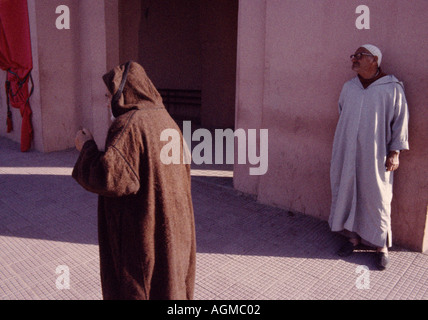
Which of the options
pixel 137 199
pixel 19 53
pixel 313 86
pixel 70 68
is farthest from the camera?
pixel 70 68

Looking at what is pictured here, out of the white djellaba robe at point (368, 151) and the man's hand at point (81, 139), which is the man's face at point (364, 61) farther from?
the man's hand at point (81, 139)

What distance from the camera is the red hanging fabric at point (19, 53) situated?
721cm

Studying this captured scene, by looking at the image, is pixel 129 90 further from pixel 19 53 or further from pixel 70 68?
pixel 19 53

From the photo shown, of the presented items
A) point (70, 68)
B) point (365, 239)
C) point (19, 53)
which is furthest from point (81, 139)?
point (19, 53)

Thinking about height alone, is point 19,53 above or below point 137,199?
above

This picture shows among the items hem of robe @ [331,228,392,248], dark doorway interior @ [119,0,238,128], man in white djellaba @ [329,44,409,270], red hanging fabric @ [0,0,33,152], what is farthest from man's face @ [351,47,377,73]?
dark doorway interior @ [119,0,238,128]

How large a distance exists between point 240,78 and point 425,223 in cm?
271

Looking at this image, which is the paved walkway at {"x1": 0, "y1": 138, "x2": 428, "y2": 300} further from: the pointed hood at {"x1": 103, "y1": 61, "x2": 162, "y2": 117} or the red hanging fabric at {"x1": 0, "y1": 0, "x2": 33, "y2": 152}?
the red hanging fabric at {"x1": 0, "y1": 0, "x2": 33, "y2": 152}

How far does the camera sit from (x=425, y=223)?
366 cm

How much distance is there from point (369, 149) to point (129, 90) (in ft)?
7.82

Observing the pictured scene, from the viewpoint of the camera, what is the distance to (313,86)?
4.32 m

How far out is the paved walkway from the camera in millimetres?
3148

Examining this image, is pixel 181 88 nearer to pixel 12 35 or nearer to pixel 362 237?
pixel 12 35

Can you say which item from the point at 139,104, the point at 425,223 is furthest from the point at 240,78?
the point at 139,104
